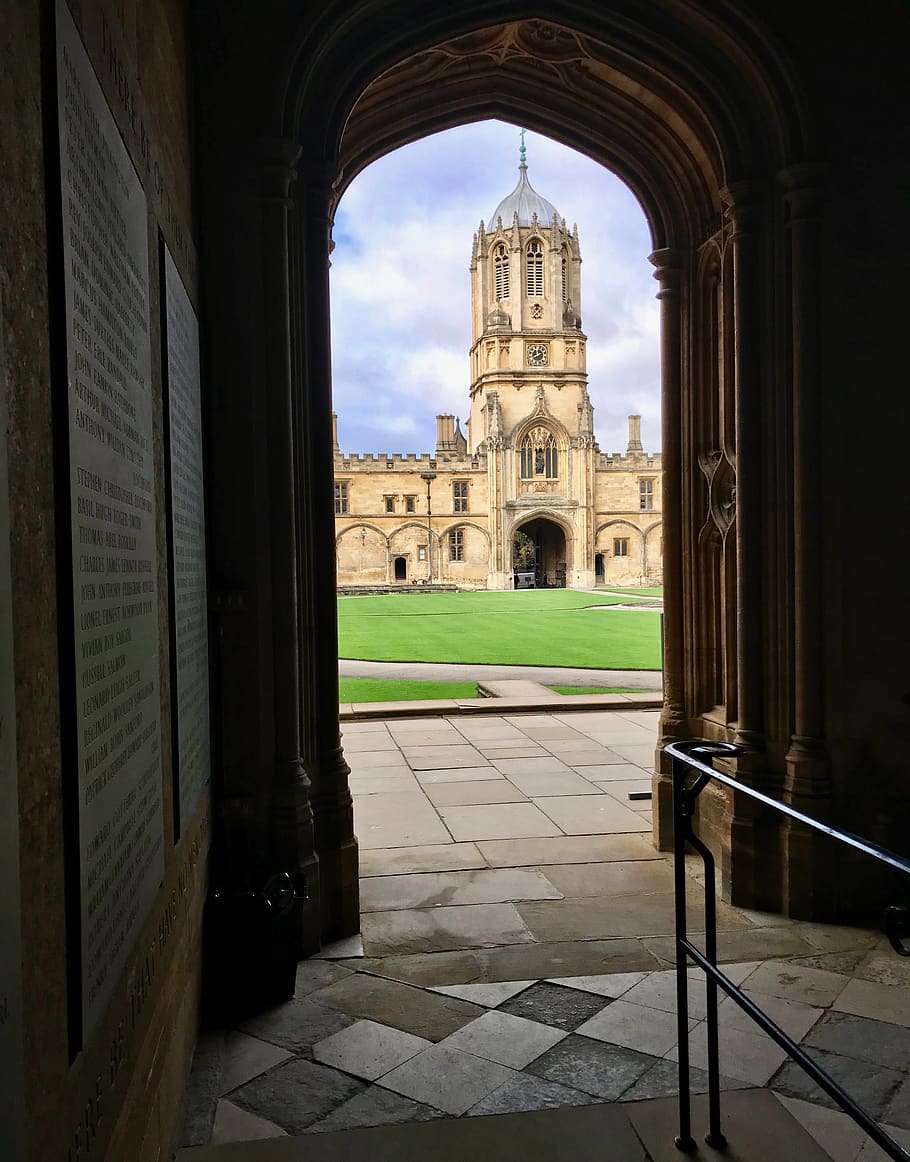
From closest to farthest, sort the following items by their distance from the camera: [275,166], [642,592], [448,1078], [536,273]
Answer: [448,1078] → [275,166] → [642,592] → [536,273]

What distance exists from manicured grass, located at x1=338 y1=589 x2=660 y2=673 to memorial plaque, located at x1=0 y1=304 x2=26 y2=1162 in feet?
37.5

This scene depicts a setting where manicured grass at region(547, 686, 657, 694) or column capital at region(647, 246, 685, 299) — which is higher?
column capital at region(647, 246, 685, 299)

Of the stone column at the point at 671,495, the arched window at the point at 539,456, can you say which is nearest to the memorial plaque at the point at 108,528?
the stone column at the point at 671,495

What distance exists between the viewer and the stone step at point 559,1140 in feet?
6.70

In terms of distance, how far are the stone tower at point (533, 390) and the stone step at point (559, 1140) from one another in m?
45.7

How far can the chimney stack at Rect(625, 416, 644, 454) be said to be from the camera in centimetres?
5316

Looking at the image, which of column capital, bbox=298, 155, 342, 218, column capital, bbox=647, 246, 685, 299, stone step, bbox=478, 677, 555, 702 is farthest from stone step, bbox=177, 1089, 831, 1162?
stone step, bbox=478, 677, 555, 702

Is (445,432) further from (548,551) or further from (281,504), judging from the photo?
(281,504)

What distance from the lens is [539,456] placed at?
4972cm

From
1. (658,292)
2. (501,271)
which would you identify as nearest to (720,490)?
(658,292)

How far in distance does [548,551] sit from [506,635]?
34497 millimetres

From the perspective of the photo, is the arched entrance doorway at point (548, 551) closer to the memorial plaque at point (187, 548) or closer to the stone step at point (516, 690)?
the stone step at point (516, 690)

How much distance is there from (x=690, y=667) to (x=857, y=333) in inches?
67.3

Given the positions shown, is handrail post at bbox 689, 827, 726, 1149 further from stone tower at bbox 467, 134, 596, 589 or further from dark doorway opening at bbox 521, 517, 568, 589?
dark doorway opening at bbox 521, 517, 568, 589
